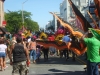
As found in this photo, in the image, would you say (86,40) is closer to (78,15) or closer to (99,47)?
(99,47)

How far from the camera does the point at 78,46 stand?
12.7 metres

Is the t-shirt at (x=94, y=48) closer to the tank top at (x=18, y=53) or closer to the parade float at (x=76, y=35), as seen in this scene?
the parade float at (x=76, y=35)

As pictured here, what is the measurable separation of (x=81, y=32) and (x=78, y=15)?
897 millimetres

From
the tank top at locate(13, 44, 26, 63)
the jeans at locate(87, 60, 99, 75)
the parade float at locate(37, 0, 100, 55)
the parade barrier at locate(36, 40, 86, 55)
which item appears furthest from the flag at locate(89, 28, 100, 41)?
the parade barrier at locate(36, 40, 86, 55)

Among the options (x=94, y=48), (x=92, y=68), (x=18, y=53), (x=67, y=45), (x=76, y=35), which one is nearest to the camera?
(x=94, y=48)

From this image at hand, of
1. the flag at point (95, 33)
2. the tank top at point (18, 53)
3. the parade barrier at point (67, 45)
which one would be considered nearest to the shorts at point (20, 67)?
the tank top at point (18, 53)

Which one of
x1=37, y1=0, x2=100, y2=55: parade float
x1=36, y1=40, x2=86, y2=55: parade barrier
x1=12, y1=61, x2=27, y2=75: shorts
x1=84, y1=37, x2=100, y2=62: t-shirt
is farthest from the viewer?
x1=36, y1=40, x2=86, y2=55: parade barrier

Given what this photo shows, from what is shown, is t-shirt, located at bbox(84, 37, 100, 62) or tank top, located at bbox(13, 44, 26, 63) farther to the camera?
tank top, located at bbox(13, 44, 26, 63)

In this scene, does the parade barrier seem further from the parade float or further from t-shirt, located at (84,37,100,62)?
t-shirt, located at (84,37,100,62)

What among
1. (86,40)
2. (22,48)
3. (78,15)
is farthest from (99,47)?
(78,15)

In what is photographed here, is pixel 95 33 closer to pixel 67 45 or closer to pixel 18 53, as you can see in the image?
pixel 18 53

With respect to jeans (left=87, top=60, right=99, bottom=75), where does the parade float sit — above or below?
above

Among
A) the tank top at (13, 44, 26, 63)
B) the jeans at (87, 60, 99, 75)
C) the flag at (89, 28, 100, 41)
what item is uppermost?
the flag at (89, 28, 100, 41)

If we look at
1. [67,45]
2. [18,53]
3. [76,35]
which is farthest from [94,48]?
[67,45]
